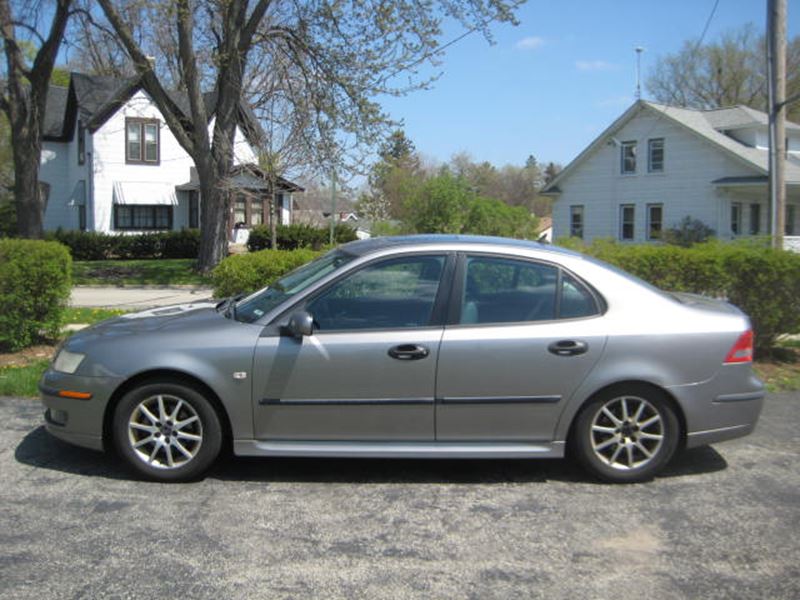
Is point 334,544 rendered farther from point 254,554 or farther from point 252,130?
point 252,130

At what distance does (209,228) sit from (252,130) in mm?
3121

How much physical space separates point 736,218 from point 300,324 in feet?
107

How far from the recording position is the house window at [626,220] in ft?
117

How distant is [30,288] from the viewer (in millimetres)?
8352

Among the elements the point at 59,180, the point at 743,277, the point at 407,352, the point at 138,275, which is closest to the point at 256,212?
the point at 59,180

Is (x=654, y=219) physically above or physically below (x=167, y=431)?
above

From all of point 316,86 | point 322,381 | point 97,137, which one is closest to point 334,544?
point 322,381

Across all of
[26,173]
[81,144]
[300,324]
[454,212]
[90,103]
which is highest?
[90,103]

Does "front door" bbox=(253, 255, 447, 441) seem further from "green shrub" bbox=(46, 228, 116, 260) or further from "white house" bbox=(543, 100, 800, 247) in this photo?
"green shrub" bbox=(46, 228, 116, 260)

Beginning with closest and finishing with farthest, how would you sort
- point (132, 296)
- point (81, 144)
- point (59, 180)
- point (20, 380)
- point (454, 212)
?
1. point (20, 380)
2. point (132, 296)
3. point (454, 212)
4. point (81, 144)
5. point (59, 180)

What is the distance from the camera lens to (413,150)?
74.1m

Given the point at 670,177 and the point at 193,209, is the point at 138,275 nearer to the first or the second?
the point at 193,209

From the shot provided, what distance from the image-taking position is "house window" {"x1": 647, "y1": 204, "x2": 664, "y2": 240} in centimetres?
3428

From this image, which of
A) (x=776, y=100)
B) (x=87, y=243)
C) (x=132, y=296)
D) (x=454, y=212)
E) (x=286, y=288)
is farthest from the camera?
(x=87, y=243)
